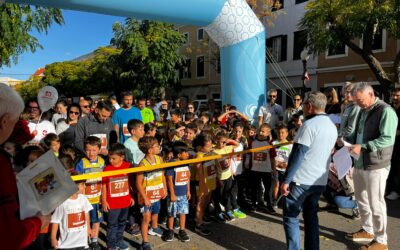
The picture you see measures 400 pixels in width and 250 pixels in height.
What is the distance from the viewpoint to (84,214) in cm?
347

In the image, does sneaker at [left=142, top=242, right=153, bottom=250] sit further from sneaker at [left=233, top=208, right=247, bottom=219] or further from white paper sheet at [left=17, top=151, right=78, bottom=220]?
white paper sheet at [left=17, top=151, right=78, bottom=220]

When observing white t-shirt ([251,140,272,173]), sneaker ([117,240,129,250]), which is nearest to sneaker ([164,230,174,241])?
sneaker ([117,240,129,250])

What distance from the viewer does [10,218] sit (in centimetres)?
153

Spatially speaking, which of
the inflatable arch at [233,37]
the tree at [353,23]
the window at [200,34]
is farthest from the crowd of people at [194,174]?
the window at [200,34]

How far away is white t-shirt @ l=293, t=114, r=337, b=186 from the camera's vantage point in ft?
11.1

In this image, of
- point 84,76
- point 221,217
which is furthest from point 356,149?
point 84,76

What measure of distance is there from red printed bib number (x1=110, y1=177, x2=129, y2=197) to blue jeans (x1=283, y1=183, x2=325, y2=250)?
1.79 metres

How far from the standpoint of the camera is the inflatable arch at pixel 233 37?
7652 millimetres

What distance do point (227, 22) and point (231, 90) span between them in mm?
1707

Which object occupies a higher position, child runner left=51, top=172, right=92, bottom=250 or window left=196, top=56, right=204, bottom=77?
window left=196, top=56, right=204, bottom=77

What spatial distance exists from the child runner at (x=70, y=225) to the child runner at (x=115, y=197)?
0.38m

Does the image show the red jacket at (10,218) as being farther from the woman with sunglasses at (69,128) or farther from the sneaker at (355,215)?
the sneaker at (355,215)

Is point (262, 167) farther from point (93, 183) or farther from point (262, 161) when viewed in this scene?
point (93, 183)

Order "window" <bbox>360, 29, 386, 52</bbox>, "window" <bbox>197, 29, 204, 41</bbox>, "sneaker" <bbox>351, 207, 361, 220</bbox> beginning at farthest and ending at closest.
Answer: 1. "window" <bbox>197, 29, 204, 41</bbox>
2. "window" <bbox>360, 29, 386, 52</bbox>
3. "sneaker" <bbox>351, 207, 361, 220</bbox>
